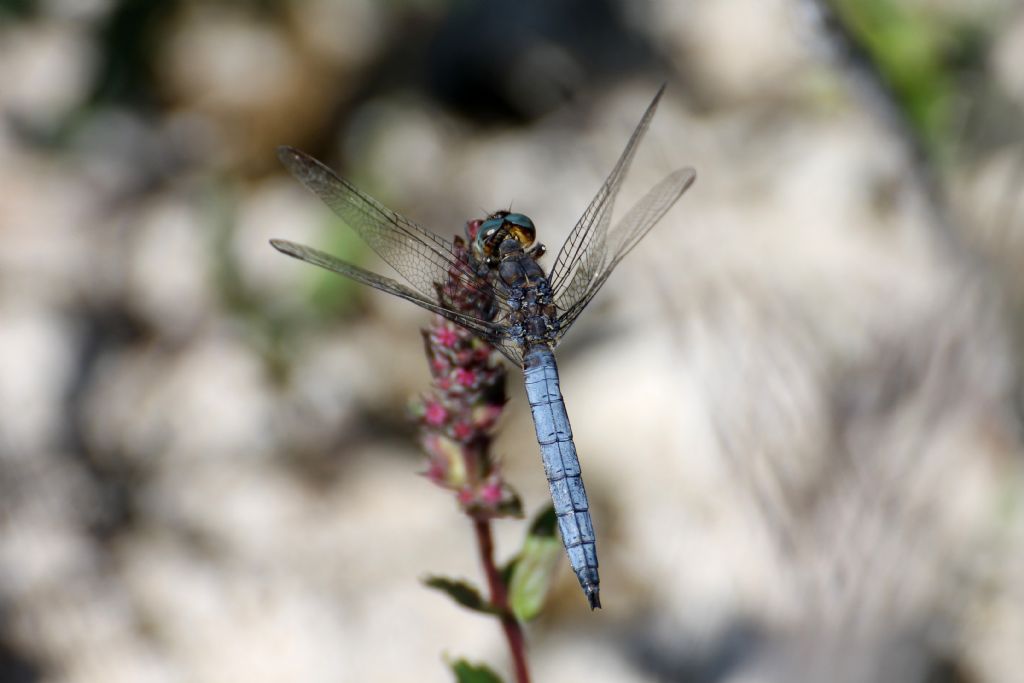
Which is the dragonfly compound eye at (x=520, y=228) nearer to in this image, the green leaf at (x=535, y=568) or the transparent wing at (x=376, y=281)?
the transparent wing at (x=376, y=281)

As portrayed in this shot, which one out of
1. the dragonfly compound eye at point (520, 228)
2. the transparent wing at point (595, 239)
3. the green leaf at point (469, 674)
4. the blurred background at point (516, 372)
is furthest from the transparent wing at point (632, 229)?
the green leaf at point (469, 674)

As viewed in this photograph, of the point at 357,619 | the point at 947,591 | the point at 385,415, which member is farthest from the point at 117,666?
the point at 947,591

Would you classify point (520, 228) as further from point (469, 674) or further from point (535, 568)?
point (469, 674)

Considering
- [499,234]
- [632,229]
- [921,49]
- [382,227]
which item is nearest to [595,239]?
[632,229]

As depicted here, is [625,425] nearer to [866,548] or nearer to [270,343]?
[270,343]

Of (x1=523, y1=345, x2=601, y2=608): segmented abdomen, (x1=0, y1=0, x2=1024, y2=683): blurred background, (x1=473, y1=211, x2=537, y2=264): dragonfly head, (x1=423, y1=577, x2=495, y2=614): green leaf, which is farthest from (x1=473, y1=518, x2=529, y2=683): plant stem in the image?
(x1=473, y1=211, x2=537, y2=264): dragonfly head

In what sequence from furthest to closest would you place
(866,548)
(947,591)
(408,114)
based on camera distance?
Result: (408,114) < (947,591) < (866,548)
